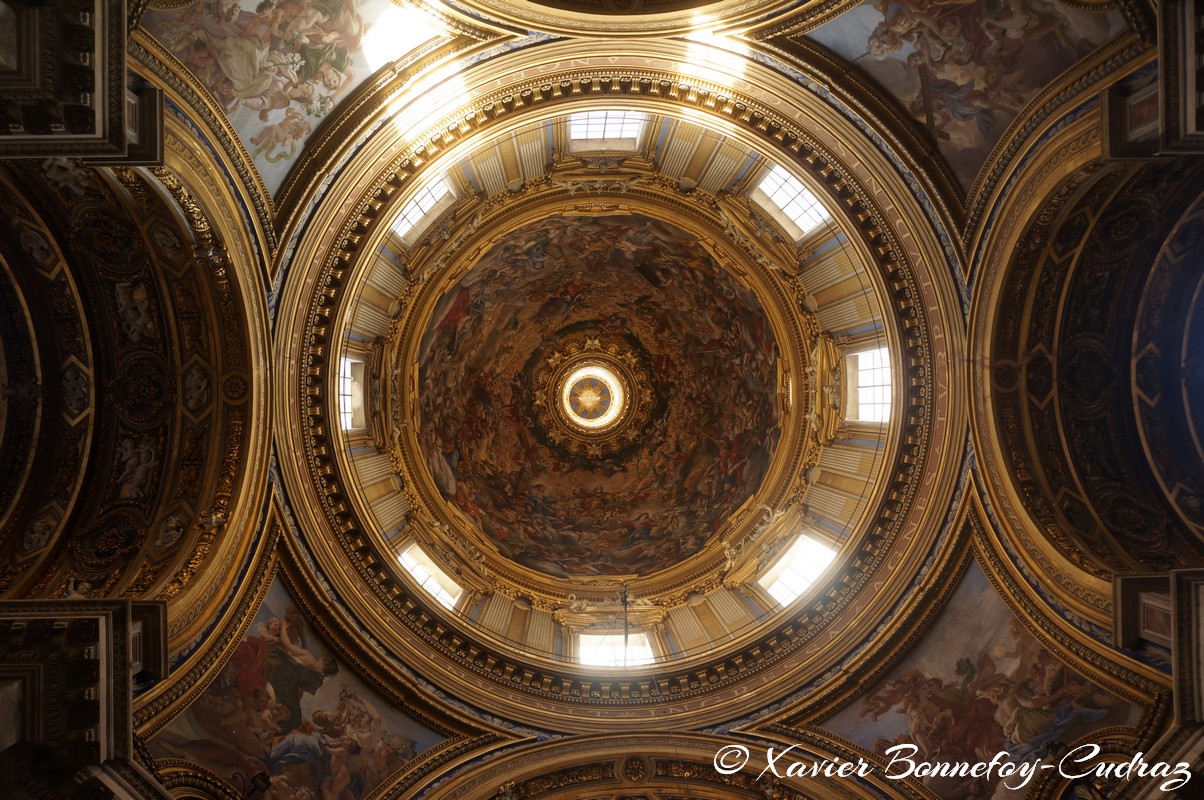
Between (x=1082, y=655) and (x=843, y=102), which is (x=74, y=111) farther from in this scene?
(x=1082, y=655)

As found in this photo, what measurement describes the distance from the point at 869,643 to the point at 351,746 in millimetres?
10422

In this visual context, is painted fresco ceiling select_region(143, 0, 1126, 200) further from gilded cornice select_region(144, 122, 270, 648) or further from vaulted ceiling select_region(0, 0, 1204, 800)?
gilded cornice select_region(144, 122, 270, 648)

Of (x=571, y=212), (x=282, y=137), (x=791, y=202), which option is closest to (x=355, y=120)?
(x=282, y=137)

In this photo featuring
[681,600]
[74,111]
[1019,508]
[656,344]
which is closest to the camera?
[74,111]

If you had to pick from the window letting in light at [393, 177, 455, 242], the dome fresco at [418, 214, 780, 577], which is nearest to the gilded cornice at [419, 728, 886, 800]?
the dome fresco at [418, 214, 780, 577]

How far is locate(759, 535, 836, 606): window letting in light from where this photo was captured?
61.5ft

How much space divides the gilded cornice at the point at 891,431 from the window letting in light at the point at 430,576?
176cm

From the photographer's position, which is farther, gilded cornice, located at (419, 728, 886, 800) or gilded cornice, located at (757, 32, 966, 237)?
→ gilded cornice, located at (419, 728, 886, 800)

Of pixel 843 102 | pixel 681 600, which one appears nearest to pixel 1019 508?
pixel 843 102

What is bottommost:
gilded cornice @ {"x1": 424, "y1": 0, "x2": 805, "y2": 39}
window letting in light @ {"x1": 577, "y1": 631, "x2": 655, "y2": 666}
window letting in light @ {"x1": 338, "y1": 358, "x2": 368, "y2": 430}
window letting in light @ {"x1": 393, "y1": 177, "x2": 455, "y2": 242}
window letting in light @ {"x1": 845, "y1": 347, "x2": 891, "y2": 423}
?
window letting in light @ {"x1": 577, "y1": 631, "x2": 655, "y2": 666}

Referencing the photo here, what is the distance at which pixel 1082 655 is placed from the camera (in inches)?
528

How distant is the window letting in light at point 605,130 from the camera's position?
17.5m

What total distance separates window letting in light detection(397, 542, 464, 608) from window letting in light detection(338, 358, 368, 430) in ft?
10.7

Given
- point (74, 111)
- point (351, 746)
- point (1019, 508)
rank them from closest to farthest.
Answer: point (74, 111)
point (1019, 508)
point (351, 746)
